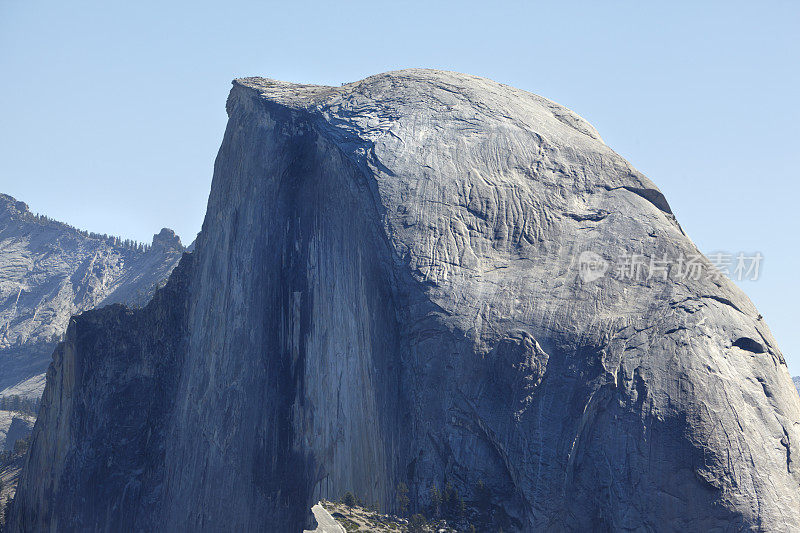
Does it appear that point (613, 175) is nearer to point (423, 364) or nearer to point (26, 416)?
point (423, 364)

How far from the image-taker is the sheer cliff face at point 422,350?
44781 mm

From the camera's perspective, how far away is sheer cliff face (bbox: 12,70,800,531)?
4478 cm

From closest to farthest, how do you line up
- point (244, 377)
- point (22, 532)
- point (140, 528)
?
point (244, 377) → point (140, 528) → point (22, 532)

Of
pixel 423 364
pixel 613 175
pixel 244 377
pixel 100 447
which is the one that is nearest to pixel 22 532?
pixel 100 447

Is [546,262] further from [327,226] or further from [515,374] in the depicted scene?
[327,226]

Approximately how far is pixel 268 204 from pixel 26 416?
104806 mm

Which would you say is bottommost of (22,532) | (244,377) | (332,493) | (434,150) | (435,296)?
(22,532)

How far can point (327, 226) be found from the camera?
57406 mm

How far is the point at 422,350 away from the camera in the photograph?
49.9 metres

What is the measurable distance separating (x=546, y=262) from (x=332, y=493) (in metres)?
18.6

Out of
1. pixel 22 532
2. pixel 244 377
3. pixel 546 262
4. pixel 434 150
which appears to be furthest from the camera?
pixel 22 532

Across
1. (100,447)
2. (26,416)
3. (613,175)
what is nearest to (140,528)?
(100,447)

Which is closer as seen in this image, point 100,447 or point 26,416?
point 100,447

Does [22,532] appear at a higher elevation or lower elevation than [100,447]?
lower
